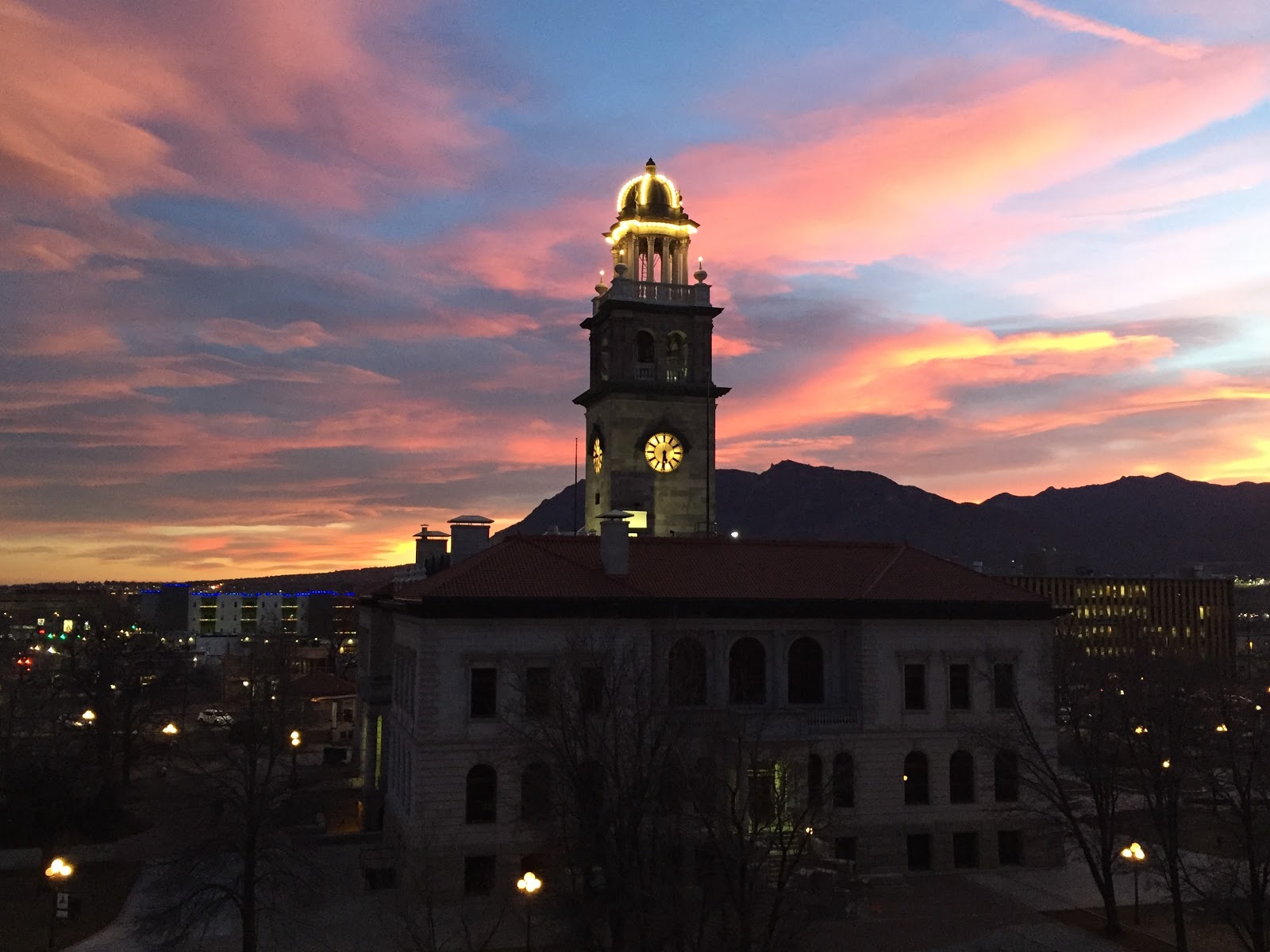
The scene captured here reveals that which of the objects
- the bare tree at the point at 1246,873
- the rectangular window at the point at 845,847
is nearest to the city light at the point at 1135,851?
the bare tree at the point at 1246,873

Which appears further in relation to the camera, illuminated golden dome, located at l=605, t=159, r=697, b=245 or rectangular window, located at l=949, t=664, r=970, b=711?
illuminated golden dome, located at l=605, t=159, r=697, b=245

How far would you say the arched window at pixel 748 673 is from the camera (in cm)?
4153

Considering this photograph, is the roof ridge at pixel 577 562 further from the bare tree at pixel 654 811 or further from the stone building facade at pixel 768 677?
the bare tree at pixel 654 811

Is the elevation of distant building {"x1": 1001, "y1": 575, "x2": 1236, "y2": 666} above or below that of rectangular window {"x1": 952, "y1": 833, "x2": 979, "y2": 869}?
above

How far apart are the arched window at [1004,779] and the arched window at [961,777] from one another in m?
A: 0.89

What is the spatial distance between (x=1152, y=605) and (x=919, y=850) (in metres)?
157

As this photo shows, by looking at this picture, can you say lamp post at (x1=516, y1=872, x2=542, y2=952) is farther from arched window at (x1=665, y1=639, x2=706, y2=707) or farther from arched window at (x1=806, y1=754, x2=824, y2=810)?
arched window at (x1=806, y1=754, x2=824, y2=810)

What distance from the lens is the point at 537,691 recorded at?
1442 inches

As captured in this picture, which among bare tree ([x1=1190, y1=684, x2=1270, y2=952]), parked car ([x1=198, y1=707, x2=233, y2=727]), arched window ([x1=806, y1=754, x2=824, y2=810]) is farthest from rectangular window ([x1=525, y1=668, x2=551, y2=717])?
parked car ([x1=198, y1=707, x2=233, y2=727])

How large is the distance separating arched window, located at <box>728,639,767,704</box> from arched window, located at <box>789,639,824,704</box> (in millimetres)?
1193

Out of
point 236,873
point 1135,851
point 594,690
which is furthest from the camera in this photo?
point 236,873

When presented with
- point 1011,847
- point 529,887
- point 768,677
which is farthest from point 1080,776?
point 529,887

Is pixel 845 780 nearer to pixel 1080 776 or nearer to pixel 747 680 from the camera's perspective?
pixel 747 680

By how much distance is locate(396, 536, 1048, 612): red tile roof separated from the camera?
3897 cm
